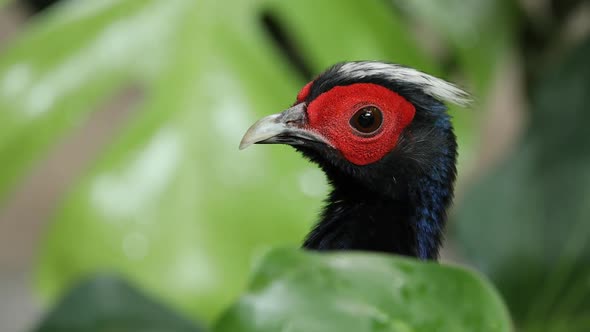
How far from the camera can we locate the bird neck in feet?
2.50

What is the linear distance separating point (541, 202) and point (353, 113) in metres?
0.70

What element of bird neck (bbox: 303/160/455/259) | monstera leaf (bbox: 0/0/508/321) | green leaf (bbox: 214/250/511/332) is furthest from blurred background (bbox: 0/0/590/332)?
green leaf (bbox: 214/250/511/332)

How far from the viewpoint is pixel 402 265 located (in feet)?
1.72

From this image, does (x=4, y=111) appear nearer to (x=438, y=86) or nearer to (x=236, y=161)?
(x=236, y=161)

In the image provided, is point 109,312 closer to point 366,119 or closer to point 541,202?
point 366,119

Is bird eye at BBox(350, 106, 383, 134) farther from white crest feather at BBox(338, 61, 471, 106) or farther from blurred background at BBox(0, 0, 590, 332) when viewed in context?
blurred background at BBox(0, 0, 590, 332)

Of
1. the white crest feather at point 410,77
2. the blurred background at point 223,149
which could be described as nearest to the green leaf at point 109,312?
the blurred background at point 223,149

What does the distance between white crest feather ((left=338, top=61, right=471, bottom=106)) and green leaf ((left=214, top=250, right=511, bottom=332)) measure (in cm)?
21

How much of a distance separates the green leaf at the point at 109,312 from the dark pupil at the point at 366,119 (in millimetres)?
360

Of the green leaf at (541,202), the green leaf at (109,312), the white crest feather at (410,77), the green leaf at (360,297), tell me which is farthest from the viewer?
the green leaf at (541,202)

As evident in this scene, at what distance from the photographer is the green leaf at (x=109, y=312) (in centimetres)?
96

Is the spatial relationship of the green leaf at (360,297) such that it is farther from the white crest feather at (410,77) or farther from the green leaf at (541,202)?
the green leaf at (541,202)

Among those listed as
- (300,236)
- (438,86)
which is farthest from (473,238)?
(438,86)

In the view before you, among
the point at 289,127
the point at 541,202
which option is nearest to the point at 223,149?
the point at 289,127
